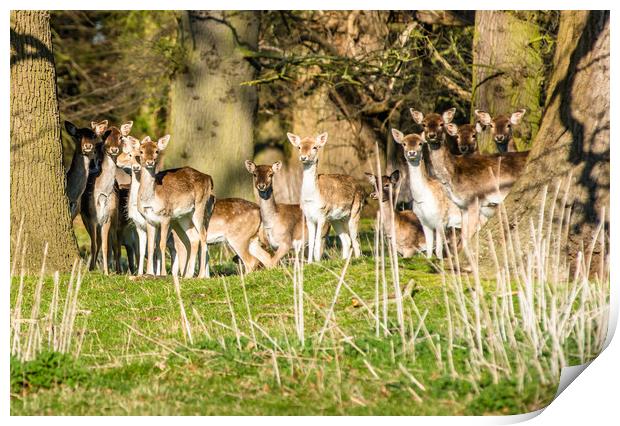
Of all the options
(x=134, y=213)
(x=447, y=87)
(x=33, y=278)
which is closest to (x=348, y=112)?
(x=447, y=87)

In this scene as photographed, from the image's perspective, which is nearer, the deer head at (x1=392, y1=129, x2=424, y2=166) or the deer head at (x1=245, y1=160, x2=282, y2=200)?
the deer head at (x1=392, y1=129, x2=424, y2=166)

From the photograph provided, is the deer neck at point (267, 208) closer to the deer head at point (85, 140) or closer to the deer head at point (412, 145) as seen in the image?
the deer head at point (412, 145)

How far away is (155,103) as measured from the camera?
25.6 m

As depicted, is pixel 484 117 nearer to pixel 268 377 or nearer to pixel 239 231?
pixel 239 231

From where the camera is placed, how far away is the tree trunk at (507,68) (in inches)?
640

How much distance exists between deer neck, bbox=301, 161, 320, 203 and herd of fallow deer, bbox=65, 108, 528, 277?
0.01m

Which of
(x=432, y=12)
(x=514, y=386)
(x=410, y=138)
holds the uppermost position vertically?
(x=432, y=12)

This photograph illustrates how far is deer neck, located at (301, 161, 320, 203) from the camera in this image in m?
14.2

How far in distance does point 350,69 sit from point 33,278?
A: 7225mm

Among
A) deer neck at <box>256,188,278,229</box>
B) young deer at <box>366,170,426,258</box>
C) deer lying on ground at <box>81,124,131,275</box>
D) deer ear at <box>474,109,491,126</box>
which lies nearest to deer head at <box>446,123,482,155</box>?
deer ear at <box>474,109,491,126</box>

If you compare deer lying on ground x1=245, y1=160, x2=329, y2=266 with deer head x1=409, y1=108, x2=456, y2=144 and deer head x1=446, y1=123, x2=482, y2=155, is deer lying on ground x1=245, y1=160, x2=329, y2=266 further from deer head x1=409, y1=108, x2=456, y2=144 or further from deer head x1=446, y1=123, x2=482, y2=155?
deer head x1=446, y1=123, x2=482, y2=155

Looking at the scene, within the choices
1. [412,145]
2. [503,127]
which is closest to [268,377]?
[412,145]

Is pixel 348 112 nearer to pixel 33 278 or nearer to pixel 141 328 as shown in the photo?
pixel 33 278

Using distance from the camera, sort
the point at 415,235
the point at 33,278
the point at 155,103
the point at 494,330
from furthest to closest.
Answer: the point at 155,103 → the point at 415,235 → the point at 33,278 → the point at 494,330
